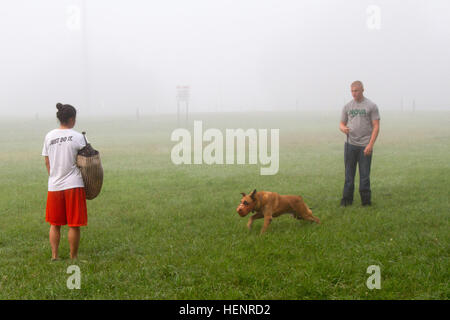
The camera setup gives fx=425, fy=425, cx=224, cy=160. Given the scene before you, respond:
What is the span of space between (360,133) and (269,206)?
2.79 m

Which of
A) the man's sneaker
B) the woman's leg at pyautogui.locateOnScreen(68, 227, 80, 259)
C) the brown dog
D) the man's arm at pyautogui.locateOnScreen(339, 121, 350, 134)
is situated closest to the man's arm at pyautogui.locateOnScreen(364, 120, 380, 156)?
the man's arm at pyautogui.locateOnScreen(339, 121, 350, 134)

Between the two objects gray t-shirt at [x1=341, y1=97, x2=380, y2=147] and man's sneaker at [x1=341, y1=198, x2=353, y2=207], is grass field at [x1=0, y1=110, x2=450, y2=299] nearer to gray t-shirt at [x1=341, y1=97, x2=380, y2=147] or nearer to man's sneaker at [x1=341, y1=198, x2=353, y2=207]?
man's sneaker at [x1=341, y1=198, x2=353, y2=207]

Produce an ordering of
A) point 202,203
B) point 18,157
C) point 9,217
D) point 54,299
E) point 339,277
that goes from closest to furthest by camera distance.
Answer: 1. point 54,299
2. point 339,277
3. point 9,217
4. point 202,203
5. point 18,157

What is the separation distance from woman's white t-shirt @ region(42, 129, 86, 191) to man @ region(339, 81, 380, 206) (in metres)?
5.11

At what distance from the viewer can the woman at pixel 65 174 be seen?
5.44 metres

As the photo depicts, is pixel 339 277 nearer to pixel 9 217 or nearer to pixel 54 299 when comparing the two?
pixel 54 299

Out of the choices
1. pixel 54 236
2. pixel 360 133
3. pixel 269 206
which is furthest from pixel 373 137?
pixel 54 236

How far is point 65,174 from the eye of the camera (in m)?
5.46

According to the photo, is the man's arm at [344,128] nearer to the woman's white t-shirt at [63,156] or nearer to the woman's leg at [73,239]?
the woman's white t-shirt at [63,156]

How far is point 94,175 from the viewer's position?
551cm

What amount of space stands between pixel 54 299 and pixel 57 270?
33.7 inches

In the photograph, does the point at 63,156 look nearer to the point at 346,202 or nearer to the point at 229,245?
the point at 229,245
